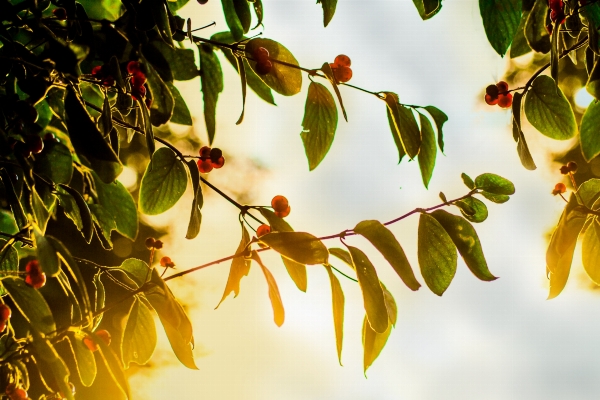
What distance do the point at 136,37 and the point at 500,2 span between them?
1.91 ft

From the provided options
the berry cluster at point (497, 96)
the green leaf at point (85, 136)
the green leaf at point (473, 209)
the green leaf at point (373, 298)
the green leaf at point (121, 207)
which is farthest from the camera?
the berry cluster at point (497, 96)

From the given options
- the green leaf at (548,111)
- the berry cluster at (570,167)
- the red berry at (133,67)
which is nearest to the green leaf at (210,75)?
the red berry at (133,67)

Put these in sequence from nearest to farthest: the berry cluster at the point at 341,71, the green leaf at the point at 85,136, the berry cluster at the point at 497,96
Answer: the green leaf at the point at 85,136 < the berry cluster at the point at 341,71 < the berry cluster at the point at 497,96

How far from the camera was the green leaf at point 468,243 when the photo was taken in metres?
0.83

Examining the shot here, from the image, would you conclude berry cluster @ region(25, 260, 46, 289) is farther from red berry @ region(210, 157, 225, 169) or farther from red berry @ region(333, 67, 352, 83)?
red berry @ region(333, 67, 352, 83)

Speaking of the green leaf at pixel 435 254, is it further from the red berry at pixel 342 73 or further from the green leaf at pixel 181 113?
the green leaf at pixel 181 113

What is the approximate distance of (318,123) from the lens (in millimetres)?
1002

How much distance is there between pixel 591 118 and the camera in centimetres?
87

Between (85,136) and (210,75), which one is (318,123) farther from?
(85,136)

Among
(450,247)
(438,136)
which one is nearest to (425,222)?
(450,247)

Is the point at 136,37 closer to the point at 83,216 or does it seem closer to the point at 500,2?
the point at 83,216

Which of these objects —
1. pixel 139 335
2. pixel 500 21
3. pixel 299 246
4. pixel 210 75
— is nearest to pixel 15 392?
pixel 139 335

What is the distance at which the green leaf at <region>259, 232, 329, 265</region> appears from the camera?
2.45ft

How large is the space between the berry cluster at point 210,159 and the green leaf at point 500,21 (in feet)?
2.00
